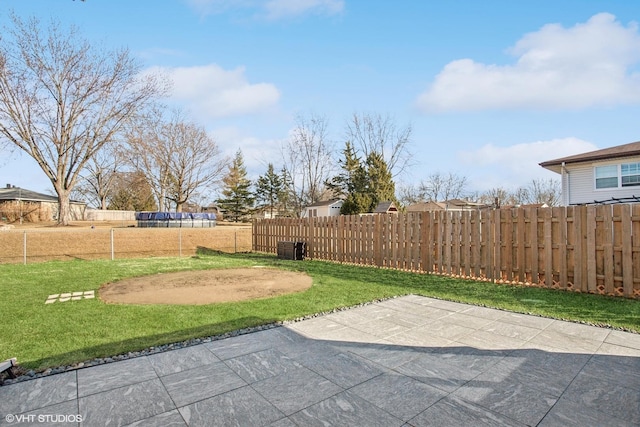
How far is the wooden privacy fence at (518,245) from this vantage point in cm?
580

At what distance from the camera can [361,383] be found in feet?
8.71

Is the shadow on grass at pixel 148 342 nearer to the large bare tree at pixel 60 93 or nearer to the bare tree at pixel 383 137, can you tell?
the large bare tree at pixel 60 93

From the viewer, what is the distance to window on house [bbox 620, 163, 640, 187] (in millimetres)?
13828

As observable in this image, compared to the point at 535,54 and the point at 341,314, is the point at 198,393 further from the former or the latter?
the point at 535,54

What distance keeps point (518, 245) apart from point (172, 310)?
260 inches

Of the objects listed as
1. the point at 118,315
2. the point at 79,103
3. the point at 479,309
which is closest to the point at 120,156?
the point at 79,103

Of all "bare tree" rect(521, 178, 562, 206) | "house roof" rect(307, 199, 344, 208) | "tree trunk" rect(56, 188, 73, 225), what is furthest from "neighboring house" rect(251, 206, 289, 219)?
"bare tree" rect(521, 178, 562, 206)

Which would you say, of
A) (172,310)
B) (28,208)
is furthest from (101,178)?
(172,310)

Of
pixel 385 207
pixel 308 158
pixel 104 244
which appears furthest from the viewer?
pixel 308 158

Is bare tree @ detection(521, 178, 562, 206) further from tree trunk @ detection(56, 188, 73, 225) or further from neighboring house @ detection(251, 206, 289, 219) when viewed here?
tree trunk @ detection(56, 188, 73, 225)

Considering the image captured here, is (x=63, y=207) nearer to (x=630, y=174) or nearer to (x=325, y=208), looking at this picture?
(x=325, y=208)

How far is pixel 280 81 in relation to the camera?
580 inches

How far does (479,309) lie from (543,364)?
2.04 meters

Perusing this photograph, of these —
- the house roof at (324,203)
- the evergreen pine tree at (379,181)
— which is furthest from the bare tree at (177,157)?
the evergreen pine tree at (379,181)
